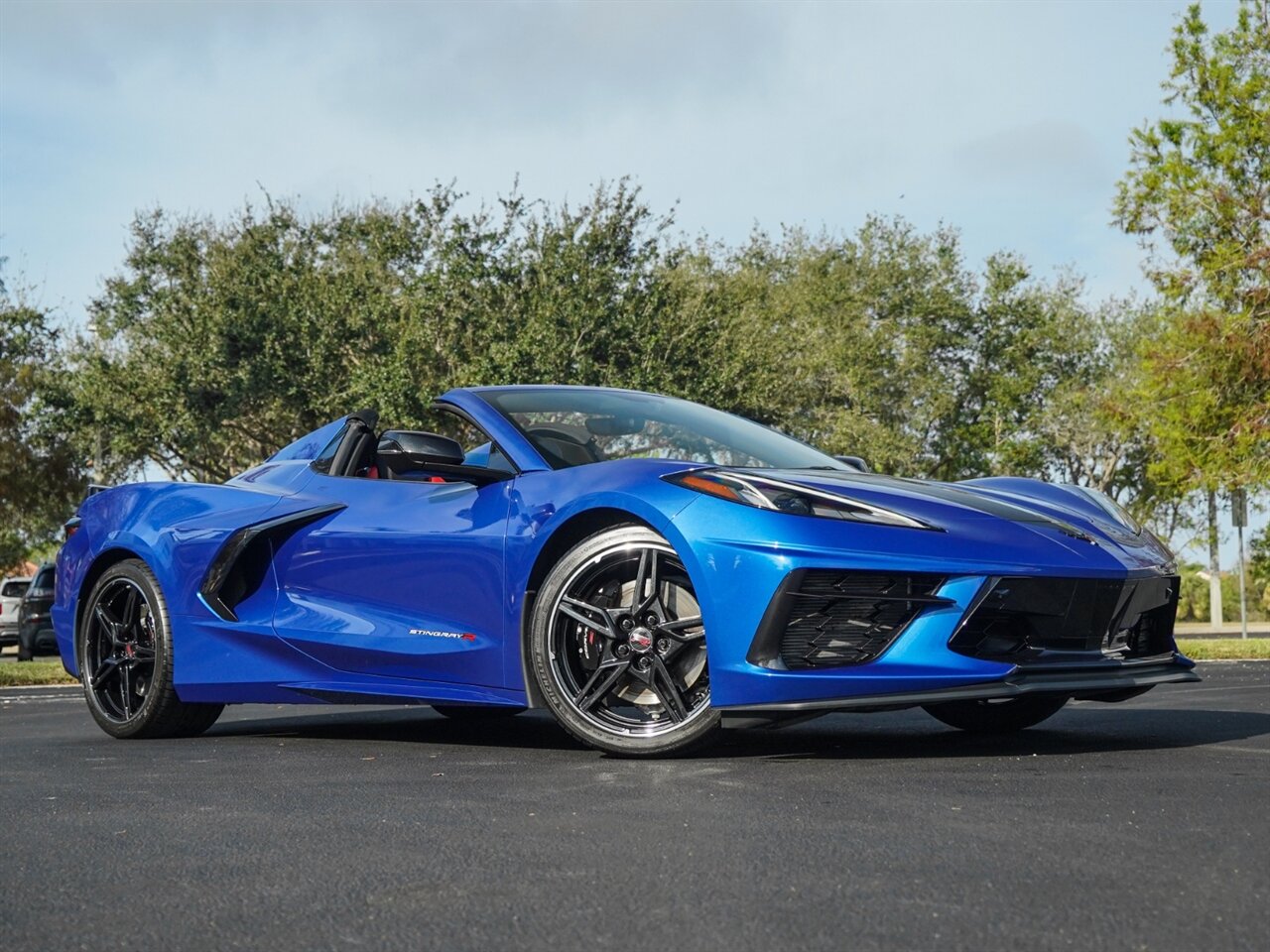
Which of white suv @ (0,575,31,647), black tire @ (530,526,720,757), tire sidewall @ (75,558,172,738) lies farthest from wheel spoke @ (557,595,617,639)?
white suv @ (0,575,31,647)

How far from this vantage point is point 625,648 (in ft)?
15.9

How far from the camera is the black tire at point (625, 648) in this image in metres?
4.76

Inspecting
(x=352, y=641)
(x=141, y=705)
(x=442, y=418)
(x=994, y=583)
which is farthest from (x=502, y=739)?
(x=442, y=418)

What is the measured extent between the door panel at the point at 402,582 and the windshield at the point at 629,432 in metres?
0.35

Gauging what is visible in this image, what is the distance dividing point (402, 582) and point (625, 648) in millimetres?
1013

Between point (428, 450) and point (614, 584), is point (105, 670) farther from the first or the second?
point (614, 584)

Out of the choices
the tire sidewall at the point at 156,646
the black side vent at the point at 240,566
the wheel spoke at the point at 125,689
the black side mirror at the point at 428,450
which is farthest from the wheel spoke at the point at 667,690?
the wheel spoke at the point at 125,689

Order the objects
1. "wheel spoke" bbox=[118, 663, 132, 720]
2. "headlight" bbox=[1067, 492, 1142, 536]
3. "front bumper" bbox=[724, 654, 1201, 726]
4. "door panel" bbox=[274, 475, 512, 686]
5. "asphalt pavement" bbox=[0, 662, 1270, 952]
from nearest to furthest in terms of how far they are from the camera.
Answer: "asphalt pavement" bbox=[0, 662, 1270, 952] < "front bumper" bbox=[724, 654, 1201, 726] < "door panel" bbox=[274, 475, 512, 686] < "headlight" bbox=[1067, 492, 1142, 536] < "wheel spoke" bbox=[118, 663, 132, 720]

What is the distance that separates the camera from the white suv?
28.3 m

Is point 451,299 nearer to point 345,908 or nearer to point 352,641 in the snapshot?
point 352,641

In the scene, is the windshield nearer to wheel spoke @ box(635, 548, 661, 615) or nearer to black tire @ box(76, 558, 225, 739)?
wheel spoke @ box(635, 548, 661, 615)

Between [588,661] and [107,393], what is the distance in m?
26.3

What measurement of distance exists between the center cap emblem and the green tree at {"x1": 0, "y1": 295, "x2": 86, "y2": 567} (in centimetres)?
2738

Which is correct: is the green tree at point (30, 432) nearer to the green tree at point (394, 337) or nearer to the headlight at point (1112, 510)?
the green tree at point (394, 337)
